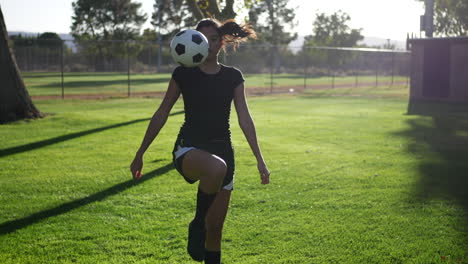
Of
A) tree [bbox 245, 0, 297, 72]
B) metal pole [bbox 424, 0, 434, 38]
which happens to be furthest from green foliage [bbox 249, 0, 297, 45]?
metal pole [bbox 424, 0, 434, 38]

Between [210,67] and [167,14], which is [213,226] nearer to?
[210,67]

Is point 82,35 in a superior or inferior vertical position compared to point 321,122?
superior

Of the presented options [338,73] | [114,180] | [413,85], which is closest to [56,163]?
[114,180]

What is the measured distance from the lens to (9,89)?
46.5ft

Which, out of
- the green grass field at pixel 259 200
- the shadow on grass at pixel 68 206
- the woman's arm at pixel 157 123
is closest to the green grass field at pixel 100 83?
the green grass field at pixel 259 200

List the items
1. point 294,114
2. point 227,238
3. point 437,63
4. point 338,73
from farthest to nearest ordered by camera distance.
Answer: point 338,73 < point 437,63 < point 294,114 < point 227,238

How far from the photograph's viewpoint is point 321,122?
15.3m

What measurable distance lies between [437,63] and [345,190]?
1879cm

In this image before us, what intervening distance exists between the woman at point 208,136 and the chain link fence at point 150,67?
25785 mm

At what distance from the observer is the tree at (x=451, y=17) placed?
197 feet

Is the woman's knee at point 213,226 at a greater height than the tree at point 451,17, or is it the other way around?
the tree at point 451,17

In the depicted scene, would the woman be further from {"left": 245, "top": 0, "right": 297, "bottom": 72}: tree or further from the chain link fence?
{"left": 245, "top": 0, "right": 297, "bottom": 72}: tree

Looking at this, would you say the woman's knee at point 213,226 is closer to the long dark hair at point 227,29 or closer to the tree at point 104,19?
the long dark hair at point 227,29

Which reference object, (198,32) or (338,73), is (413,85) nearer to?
(198,32)
